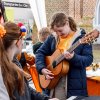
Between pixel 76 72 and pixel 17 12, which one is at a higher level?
pixel 17 12

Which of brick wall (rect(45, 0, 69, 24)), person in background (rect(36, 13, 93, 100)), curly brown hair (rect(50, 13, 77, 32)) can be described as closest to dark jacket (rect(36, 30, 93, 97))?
person in background (rect(36, 13, 93, 100))

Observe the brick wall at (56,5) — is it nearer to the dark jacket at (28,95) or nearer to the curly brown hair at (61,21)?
the curly brown hair at (61,21)

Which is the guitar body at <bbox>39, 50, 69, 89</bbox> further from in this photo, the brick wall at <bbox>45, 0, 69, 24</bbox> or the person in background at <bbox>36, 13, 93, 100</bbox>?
the brick wall at <bbox>45, 0, 69, 24</bbox>

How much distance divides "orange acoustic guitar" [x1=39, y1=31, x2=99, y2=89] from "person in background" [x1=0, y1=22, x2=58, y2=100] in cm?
78

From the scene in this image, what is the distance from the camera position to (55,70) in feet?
7.91

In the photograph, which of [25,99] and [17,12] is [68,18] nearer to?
[25,99]

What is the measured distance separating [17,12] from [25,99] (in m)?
2.63

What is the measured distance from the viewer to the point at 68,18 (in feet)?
7.68

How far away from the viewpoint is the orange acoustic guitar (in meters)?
2.20

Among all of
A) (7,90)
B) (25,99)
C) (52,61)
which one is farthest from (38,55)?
(7,90)

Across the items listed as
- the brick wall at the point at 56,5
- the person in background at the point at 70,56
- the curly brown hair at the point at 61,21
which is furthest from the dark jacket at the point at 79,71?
the brick wall at the point at 56,5

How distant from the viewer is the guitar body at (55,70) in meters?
2.29

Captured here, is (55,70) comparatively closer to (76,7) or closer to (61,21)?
(61,21)

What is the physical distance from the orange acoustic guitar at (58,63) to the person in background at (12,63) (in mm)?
776
